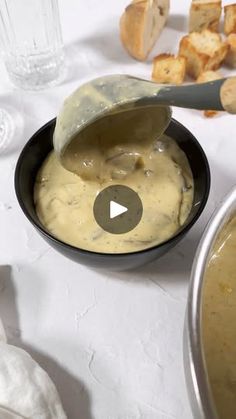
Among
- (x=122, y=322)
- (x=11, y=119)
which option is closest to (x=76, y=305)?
(x=122, y=322)

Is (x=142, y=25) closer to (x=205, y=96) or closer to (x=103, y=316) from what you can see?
(x=205, y=96)

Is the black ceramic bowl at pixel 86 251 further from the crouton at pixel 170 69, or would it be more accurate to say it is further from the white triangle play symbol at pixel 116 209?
the crouton at pixel 170 69

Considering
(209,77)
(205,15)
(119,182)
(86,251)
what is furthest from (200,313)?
(205,15)

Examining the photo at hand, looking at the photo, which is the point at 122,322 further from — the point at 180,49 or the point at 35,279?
the point at 180,49

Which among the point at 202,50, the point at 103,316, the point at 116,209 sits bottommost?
the point at 103,316

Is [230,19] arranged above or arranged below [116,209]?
above

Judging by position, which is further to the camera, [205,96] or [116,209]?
[116,209]

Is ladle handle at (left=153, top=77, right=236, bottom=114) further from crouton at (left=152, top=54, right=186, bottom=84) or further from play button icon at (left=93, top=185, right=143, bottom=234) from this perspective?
crouton at (left=152, top=54, right=186, bottom=84)

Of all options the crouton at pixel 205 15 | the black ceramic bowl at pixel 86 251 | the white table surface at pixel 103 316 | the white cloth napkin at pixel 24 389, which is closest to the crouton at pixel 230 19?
the crouton at pixel 205 15
